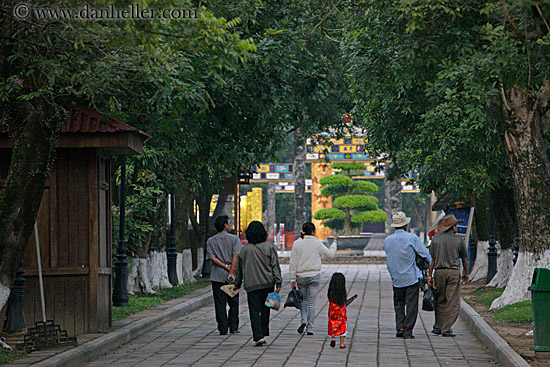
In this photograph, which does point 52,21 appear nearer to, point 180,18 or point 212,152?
point 180,18

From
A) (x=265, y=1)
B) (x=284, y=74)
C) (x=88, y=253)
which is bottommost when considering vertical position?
(x=88, y=253)

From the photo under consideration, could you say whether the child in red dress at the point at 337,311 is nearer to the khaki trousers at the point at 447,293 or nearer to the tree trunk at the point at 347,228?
the khaki trousers at the point at 447,293

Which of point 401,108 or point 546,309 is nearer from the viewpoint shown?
point 546,309

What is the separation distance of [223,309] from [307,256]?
162cm

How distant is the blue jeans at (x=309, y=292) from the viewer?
46.1 ft

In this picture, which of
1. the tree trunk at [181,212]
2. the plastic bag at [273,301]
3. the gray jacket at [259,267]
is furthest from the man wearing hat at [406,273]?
the tree trunk at [181,212]

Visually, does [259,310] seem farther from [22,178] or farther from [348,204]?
[348,204]

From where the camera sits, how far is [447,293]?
13.9m

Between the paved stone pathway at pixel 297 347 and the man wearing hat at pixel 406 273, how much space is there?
1.05 feet

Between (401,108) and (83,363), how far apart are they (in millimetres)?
13779

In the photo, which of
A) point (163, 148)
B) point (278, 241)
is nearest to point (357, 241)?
point (278, 241)

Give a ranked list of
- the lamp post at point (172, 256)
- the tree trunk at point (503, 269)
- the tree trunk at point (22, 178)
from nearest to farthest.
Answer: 1. the tree trunk at point (22, 178)
2. the tree trunk at point (503, 269)
3. the lamp post at point (172, 256)

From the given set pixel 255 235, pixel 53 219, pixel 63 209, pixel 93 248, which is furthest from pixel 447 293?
pixel 53 219

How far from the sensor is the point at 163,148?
20219 mm
